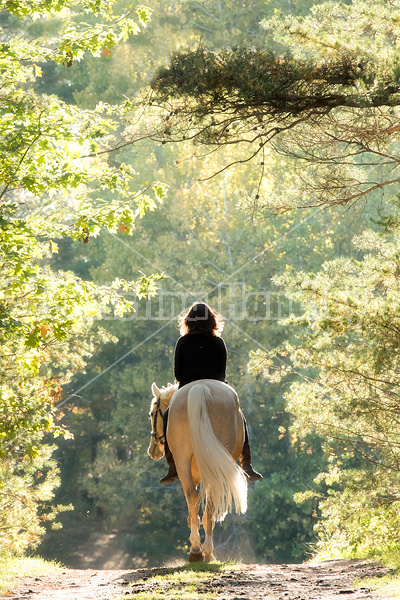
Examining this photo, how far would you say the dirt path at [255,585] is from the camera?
4789 millimetres

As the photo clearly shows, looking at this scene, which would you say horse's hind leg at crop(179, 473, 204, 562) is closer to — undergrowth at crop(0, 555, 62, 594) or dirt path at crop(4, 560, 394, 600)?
dirt path at crop(4, 560, 394, 600)

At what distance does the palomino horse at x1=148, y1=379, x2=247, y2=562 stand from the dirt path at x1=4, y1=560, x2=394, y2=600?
1.76 ft

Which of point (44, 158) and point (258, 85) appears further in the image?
point (44, 158)

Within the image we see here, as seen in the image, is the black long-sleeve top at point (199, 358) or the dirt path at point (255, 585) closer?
the dirt path at point (255, 585)

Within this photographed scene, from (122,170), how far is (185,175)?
17.2 m

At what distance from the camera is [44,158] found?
6793mm

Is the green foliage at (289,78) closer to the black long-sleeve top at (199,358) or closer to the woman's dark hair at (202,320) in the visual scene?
the woman's dark hair at (202,320)

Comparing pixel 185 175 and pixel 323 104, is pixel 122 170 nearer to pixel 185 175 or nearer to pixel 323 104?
pixel 323 104

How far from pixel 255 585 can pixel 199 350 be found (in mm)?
2110

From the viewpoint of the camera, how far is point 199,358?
6.44 meters

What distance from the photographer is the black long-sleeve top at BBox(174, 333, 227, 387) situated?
643cm

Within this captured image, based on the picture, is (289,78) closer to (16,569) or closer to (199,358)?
(199,358)

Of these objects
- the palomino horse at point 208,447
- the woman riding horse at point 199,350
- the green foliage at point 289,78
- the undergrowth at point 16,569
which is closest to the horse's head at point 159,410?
the woman riding horse at point 199,350

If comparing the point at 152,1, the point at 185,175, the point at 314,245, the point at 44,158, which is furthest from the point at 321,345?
the point at 152,1
